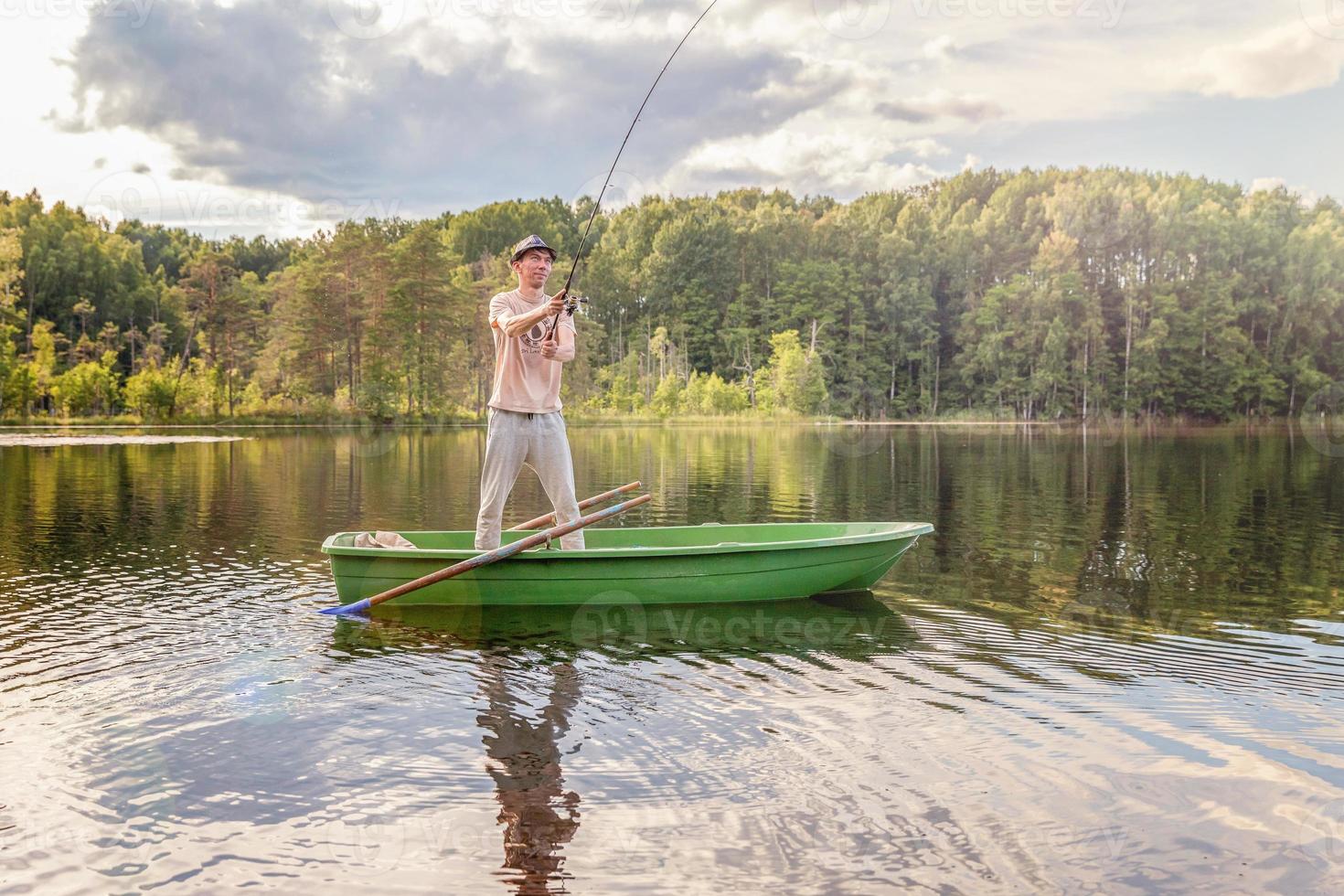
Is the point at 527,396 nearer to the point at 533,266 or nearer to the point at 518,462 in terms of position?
the point at 518,462

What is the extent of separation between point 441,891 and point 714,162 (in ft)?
394

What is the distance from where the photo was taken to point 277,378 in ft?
211

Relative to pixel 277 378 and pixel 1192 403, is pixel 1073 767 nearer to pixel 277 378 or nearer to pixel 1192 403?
pixel 277 378

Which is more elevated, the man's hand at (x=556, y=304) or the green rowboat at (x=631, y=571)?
the man's hand at (x=556, y=304)

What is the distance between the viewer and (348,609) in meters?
8.66

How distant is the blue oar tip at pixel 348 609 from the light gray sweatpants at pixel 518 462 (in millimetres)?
1123

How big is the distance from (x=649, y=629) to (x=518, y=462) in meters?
1.88

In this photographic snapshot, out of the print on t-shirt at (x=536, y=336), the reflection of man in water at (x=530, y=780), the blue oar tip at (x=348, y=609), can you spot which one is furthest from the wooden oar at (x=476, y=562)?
the reflection of man in water at (x=530, y=780)

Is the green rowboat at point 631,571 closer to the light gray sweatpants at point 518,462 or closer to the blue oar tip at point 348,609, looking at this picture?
the blue oar tip at point 348,609

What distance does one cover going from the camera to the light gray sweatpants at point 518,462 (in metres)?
8.52

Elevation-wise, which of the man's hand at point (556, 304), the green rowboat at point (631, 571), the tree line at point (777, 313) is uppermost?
the tree line at point (777, 313)

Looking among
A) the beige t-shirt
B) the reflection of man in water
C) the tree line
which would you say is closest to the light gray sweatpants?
the beige t-shirt

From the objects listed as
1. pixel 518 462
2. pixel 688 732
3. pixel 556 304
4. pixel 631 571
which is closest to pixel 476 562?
pixel 518 462

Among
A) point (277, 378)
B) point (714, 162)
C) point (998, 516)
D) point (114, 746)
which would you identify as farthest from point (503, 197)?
point (114, 746)
